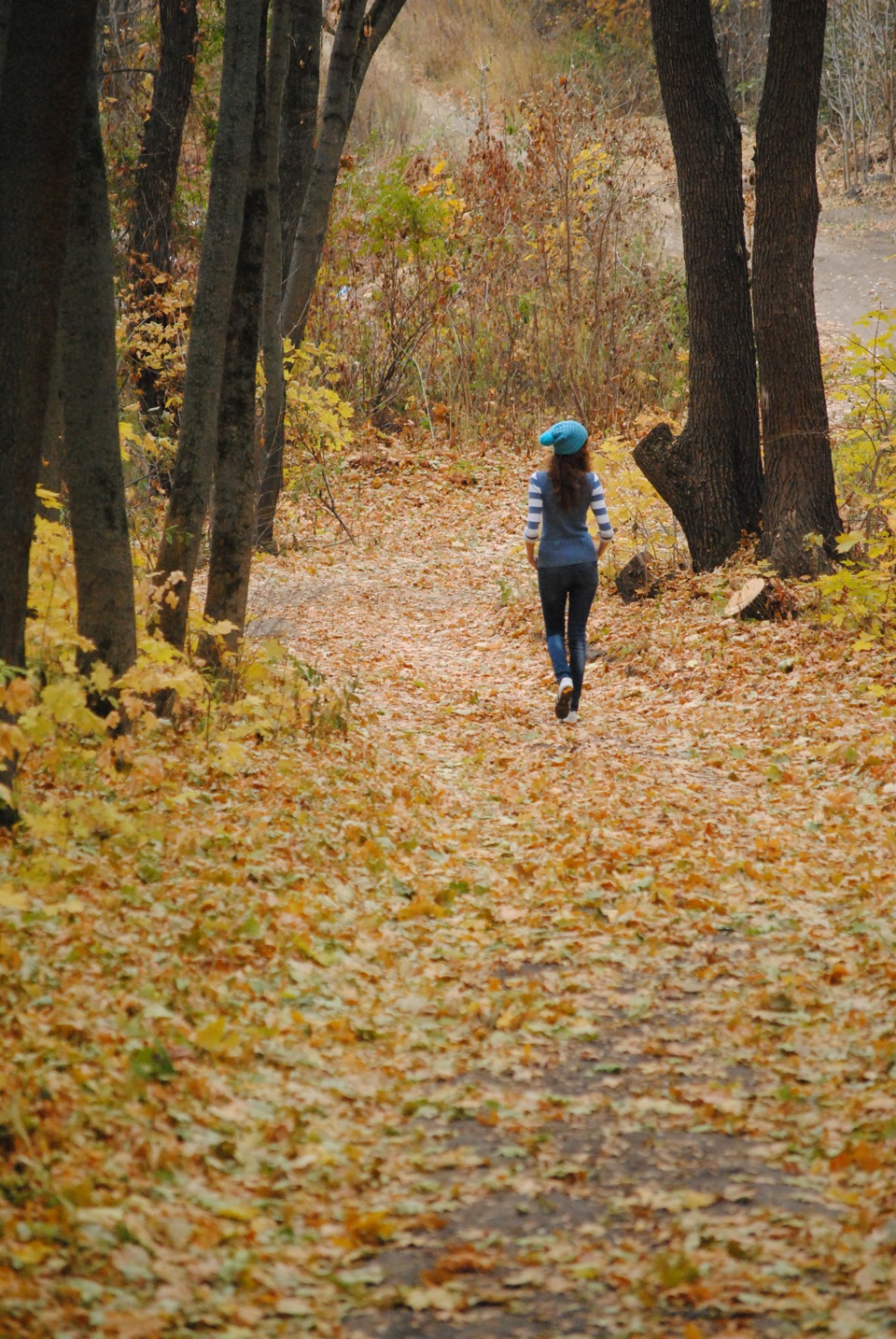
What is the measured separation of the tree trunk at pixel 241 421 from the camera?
7.21 metres

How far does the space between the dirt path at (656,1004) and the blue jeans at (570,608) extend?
48 centimetres

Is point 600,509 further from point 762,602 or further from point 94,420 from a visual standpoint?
point 94,420

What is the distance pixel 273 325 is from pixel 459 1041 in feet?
26.2

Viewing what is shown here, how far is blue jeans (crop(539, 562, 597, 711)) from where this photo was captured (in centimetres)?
848

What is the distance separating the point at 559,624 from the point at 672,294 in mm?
12186

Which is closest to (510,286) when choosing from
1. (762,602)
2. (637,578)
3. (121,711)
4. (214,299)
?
(637,578)

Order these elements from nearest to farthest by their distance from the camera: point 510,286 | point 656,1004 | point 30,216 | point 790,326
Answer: point 30,216
point 656,1004
point 790,326
point 510,286

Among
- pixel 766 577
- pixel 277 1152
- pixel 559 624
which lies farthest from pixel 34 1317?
pixel 766 577

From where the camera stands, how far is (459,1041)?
4.38m

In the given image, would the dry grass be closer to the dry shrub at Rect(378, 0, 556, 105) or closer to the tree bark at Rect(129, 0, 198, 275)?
the dry shrub at Rect(378, 0, 556, 105)

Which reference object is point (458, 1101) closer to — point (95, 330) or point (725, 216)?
point (95, 330)

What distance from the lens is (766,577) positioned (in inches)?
400

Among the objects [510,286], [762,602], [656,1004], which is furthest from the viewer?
[510,286]

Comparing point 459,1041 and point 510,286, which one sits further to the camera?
point 510,286
